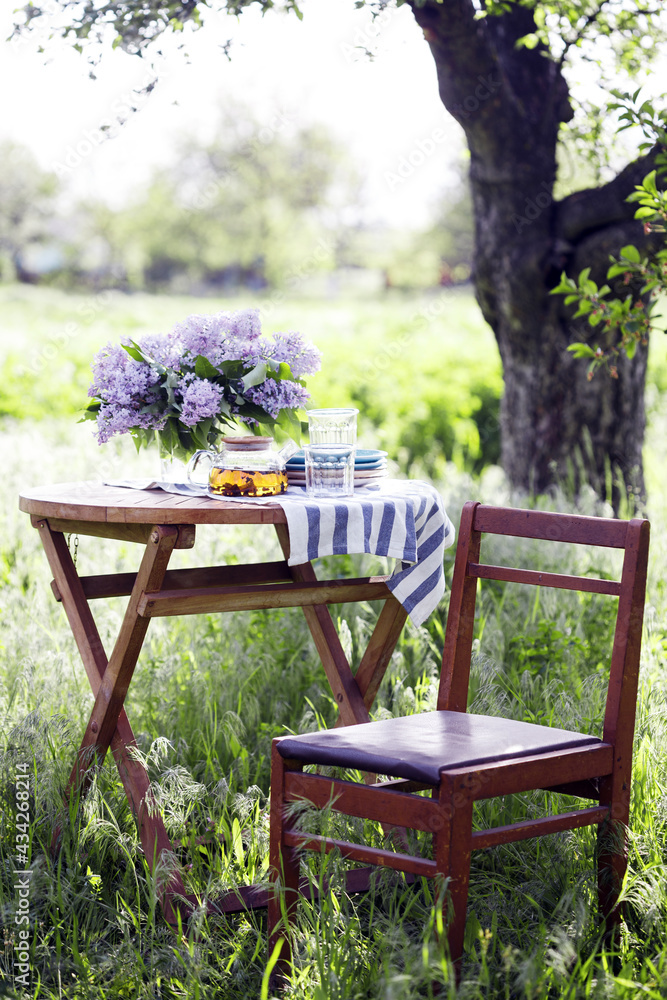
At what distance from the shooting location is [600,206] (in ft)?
14.3

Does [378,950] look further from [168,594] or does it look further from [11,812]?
[11,812]

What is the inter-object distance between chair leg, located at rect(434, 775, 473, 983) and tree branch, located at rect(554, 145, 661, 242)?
3390 millimetres

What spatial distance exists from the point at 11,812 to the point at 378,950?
1071 millimetres

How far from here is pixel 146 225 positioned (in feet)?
176

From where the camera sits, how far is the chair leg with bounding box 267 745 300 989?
69.9 inches

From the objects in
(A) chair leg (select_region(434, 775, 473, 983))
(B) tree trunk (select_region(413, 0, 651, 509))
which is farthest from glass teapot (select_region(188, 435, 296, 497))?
(B) tree trunk (select_region(413, 0, 651, 509))

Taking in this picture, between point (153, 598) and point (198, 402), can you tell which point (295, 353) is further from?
point (153, 598)

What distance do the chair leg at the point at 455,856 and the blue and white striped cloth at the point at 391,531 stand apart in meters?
0.65

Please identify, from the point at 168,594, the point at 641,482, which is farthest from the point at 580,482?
the point at 168,594

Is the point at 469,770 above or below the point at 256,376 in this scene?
below

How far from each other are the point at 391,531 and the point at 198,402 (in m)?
0.58

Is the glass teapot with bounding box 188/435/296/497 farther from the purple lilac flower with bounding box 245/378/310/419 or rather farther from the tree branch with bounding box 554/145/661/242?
the tree branch with bounding box 554/145/661/242

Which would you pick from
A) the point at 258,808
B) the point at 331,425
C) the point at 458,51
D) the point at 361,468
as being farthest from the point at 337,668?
the point at 458,51

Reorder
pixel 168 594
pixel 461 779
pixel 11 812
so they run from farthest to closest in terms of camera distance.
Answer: pixel 11 812
pixel 168 594
pixel 461 779
